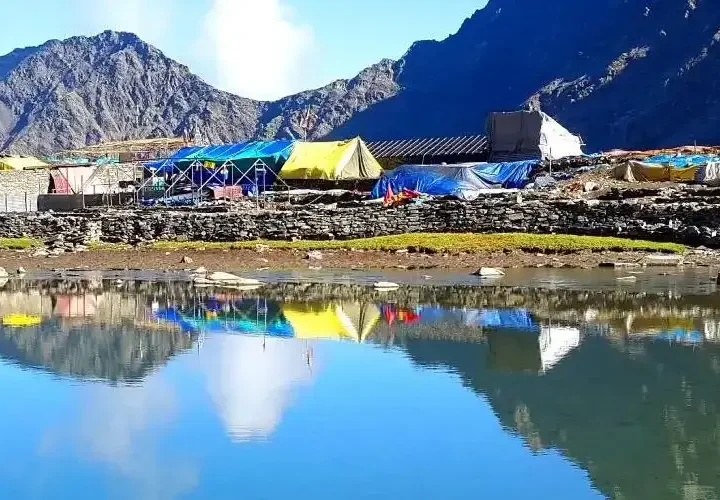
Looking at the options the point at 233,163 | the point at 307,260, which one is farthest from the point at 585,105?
the point at 307,260

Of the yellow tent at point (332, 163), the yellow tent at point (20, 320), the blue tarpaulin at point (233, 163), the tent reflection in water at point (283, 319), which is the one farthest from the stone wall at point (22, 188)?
the tent reflection in water at point (283, 319)

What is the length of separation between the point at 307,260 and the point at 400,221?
5.33 metres

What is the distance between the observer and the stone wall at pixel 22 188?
56.0 m

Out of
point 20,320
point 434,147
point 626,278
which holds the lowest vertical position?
point 20,320

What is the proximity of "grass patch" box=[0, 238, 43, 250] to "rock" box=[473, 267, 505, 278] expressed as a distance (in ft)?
64.1

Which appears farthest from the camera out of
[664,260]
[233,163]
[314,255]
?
[233,163]

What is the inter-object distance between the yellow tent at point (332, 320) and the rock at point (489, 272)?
6.50m

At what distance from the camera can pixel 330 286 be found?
92.0 ft

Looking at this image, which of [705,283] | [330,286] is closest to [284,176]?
[330,286]

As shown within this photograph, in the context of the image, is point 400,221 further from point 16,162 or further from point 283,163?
point 16,162

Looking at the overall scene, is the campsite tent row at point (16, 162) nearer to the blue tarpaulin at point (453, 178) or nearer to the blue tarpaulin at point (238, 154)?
the blue tarpaulin at point (238, 154)

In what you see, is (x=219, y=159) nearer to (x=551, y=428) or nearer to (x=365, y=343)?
(x=365, y=343)

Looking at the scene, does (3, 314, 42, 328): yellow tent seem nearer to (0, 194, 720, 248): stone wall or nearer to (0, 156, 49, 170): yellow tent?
(0, 194, 720, 248): stone wall

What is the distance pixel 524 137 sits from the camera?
57594 millimetres
